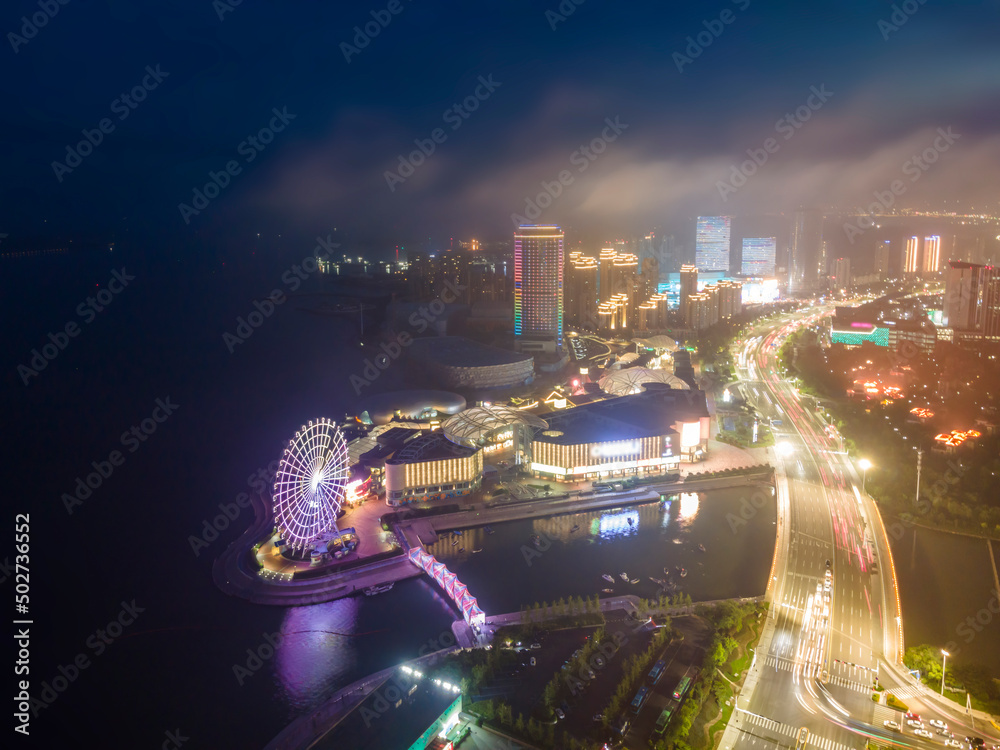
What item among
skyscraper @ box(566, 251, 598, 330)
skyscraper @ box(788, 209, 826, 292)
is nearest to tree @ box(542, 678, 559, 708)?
skyscraper @ box(566, 251, 598, 330)

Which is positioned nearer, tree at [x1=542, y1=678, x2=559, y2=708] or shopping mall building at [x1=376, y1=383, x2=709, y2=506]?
tree at [x1=542, y1=678, x2=559, y2=708]

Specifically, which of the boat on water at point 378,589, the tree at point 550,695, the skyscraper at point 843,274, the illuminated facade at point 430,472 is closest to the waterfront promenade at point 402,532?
the boat on water at point 378,589

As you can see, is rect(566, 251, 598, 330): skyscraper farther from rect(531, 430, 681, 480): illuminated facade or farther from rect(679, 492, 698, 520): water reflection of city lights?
rect(679, 492, 698, 520): water reflection of city lights

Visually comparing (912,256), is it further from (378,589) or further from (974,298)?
(378,589)

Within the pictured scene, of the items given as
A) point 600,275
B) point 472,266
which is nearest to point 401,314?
point 472,266

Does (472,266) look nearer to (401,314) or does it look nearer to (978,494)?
(401,314)

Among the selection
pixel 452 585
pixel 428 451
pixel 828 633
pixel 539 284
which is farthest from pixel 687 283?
pixel 452 585
